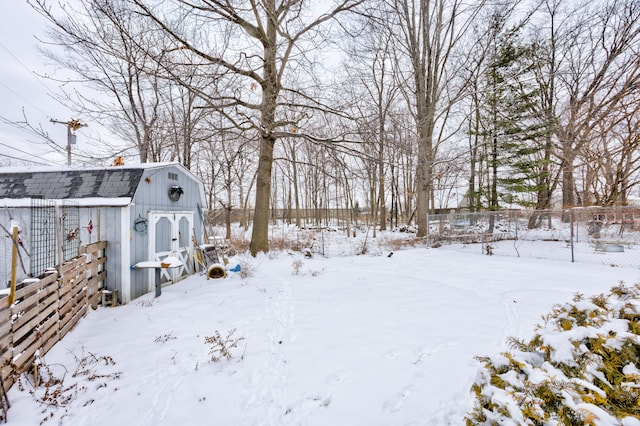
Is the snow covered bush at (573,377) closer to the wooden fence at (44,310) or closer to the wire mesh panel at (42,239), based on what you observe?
the wooden fence at (44,310)

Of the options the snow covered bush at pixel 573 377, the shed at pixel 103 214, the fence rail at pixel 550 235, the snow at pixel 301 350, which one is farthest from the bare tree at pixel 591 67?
the shed at pixel 103 214

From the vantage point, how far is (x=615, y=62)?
1071 centimetres

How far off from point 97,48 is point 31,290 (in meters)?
3.61

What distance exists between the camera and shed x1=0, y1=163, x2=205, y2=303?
5082 mm

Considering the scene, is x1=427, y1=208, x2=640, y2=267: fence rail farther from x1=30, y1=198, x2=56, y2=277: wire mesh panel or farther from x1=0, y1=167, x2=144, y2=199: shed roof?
x1=30, y1=198, x2=56, y2=277: wire mesh panel

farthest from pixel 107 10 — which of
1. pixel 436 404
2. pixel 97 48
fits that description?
pixel 436 404

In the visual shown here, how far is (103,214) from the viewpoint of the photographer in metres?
5.45

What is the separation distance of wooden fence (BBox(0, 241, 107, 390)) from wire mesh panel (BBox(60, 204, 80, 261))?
44 cm

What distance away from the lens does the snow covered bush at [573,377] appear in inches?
42.2

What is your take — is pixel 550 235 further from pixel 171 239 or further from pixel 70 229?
pixel 70 229

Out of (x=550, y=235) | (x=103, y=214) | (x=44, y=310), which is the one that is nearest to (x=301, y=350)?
(x=44, y=310)

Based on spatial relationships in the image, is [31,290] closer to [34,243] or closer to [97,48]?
[34,243]

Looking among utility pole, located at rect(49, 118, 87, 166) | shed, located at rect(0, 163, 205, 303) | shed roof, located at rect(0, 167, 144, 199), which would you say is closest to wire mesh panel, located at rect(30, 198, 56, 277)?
shed, located at rect(0, 163, 205, 303)

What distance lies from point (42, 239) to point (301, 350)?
5.53m
